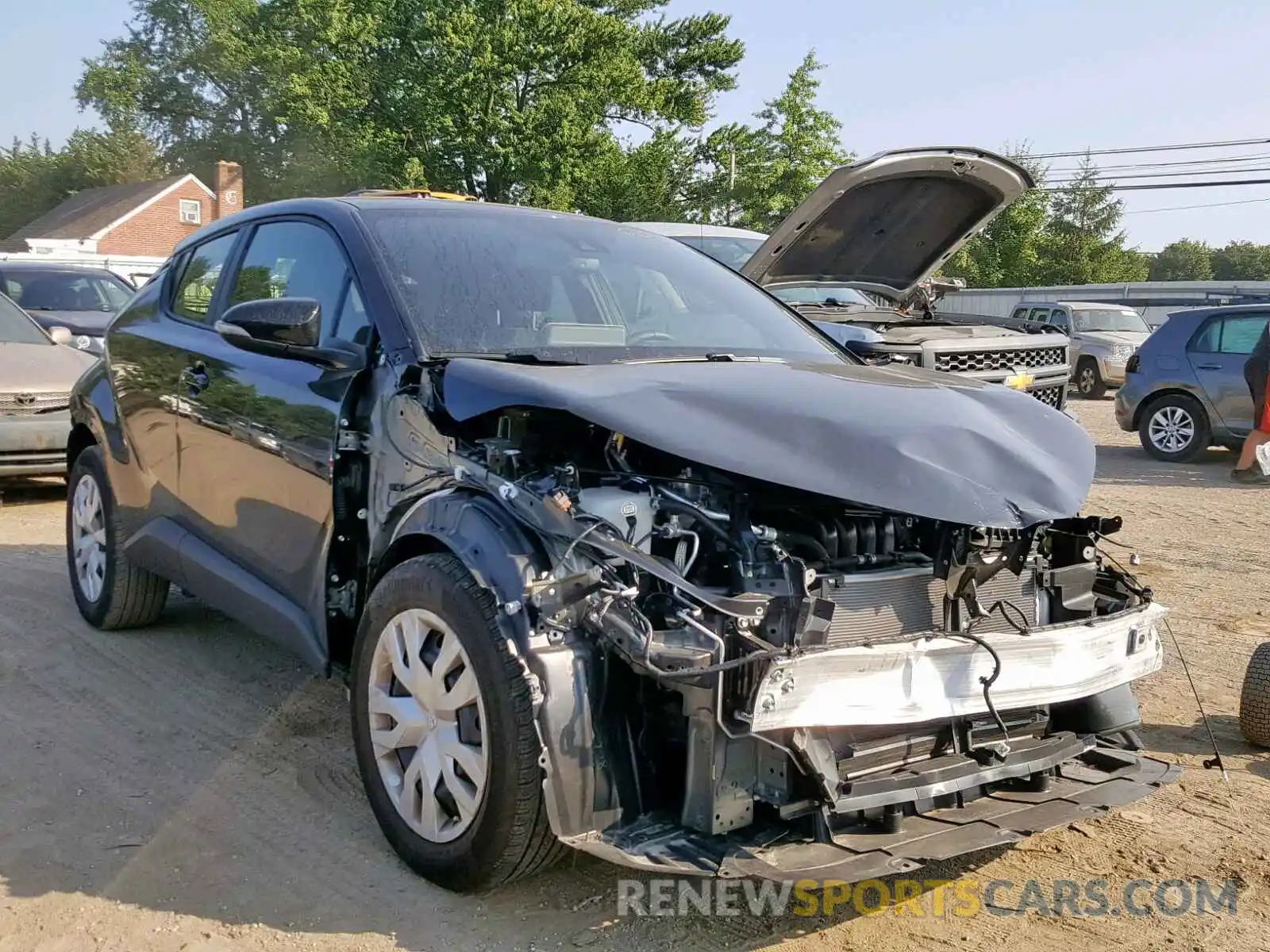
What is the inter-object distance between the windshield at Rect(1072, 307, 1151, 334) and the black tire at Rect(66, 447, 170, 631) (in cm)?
2005

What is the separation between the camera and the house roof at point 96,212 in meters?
48.5

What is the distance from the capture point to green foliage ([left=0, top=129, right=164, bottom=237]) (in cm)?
6194

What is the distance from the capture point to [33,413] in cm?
827

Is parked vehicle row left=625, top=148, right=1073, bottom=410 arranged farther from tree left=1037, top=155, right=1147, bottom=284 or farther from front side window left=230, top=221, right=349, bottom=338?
tree left=1037, top=155, right=1147, bottom=284

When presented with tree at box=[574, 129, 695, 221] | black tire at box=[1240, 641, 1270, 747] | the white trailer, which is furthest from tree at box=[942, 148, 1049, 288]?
black tire at box=[1240, 641, 1270, 747]

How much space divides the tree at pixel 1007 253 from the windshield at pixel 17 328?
41136mm

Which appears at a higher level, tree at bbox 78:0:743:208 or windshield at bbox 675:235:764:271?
tree at bbox 78:0:743:208

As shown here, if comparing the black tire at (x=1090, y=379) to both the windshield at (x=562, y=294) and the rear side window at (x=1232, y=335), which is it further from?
the windshield at (x=562, y=294)

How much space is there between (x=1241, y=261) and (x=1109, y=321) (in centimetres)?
5204

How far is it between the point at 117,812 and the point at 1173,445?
38.4 ft

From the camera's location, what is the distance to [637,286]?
4.10 m

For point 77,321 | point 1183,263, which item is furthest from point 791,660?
point 1183,263

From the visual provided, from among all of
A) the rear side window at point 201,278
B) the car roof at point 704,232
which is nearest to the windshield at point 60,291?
the car roof at point 704,232

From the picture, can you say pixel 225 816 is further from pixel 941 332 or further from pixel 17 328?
pixel 17 328
